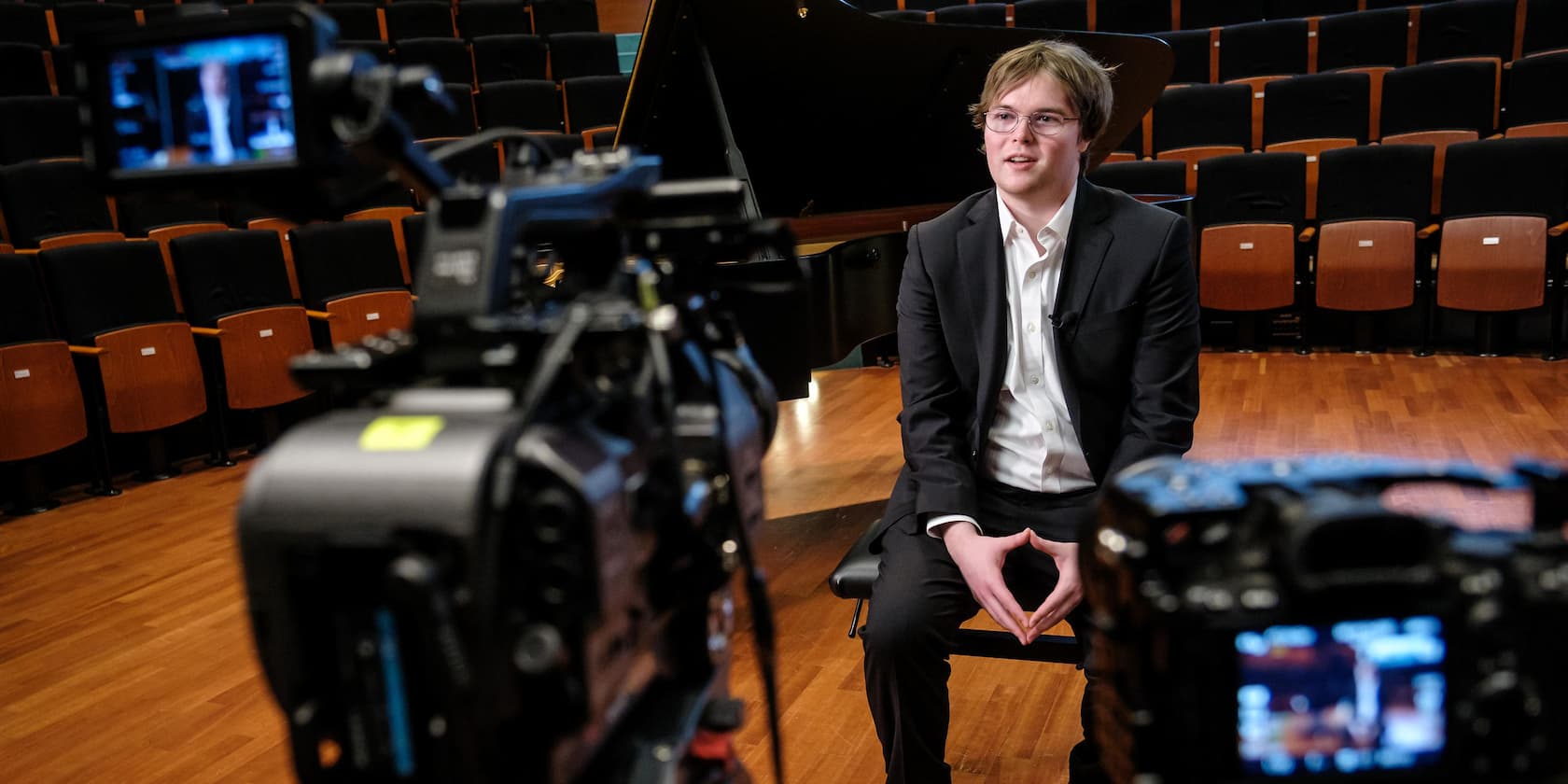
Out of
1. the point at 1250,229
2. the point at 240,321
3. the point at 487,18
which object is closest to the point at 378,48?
the point at 487,18

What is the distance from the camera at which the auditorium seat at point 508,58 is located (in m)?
6.09

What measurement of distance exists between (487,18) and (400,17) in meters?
0.54

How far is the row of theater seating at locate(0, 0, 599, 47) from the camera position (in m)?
5.40

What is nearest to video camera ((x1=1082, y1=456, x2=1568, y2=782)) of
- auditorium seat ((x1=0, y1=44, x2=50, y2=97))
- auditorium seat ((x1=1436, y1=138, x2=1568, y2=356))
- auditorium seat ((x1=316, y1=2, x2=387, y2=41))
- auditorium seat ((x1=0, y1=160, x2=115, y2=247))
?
auditorium seat ((x1=1436, y1=138, x2=1568, y2=356))

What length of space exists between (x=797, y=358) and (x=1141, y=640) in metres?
1.90

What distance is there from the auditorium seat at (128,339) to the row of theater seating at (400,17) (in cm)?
204

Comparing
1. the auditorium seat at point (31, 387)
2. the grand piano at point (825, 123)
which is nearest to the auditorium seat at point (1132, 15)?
the grand piano at point (825, 123)

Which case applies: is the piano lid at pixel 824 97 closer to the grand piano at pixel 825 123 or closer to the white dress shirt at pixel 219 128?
the grand piano at pixel 825 123

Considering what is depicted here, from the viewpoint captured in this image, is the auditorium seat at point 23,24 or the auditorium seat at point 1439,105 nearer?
the auditorium seat at point 1439,105

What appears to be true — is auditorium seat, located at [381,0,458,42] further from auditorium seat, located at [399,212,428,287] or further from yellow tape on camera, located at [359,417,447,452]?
yellow tape on camera, located at [359,417,447,452]

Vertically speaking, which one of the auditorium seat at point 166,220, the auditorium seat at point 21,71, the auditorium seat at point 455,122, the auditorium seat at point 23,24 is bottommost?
the auditorium seat at point 166,220

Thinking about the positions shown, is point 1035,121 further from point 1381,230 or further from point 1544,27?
point 1544,27

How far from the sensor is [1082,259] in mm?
1549

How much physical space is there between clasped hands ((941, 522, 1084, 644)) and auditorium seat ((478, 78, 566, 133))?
4625 millimetres
